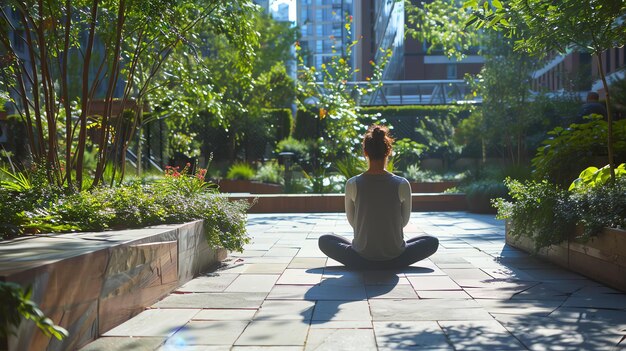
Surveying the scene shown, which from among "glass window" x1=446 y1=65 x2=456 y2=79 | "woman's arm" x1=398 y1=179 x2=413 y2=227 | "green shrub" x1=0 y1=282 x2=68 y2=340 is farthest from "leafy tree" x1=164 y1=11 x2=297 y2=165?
"glass window" x1=446 y1=65 x2=456 y2=79

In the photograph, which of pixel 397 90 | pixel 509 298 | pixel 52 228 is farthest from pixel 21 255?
pixel 397 90

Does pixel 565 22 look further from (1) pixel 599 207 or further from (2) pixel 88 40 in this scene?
(2) pixel 88 40

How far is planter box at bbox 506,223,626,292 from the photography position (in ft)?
17.8

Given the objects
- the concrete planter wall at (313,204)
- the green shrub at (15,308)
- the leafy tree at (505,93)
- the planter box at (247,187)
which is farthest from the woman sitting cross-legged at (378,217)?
the leafy tree at (505,93)

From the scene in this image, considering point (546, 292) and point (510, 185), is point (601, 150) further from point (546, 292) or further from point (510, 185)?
point (546, 292)

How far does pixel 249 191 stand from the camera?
20.0m

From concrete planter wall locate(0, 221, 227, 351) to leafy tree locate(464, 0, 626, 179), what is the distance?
3.58m

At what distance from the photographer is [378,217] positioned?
6496mm

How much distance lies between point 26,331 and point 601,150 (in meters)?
7.29

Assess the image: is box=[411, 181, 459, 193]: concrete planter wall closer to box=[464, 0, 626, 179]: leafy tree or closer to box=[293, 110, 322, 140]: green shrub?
box=[293, 110, 322, 140]: green shrub

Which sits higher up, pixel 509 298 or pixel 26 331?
pixel 26 331

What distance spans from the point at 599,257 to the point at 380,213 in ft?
6.20

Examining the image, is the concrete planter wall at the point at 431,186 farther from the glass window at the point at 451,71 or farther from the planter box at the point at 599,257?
the glass window at the point at 451,71

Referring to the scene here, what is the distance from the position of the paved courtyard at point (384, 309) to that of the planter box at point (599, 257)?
0.10m
